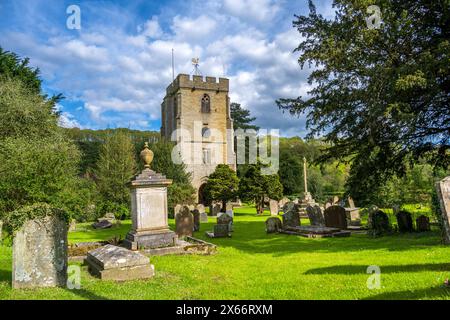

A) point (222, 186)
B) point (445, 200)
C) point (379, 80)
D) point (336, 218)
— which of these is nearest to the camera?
point (445, 200)

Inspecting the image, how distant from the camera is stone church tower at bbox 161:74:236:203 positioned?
3731 cm

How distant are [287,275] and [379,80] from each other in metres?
6.28

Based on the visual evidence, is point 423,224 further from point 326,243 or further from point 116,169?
point 116,169

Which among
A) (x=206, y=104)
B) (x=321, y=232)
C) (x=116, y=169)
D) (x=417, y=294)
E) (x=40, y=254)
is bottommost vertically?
(x=321, y=232)

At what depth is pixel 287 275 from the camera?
683 cm

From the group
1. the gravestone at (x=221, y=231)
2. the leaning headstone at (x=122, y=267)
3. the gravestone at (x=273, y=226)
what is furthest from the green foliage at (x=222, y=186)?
the leaning headstone at (x=122, y=267)

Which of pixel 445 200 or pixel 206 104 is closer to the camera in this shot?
pixel 445 200

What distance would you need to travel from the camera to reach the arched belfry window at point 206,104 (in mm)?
39125

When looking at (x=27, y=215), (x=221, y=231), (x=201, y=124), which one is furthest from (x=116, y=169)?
(x=27, y=215)

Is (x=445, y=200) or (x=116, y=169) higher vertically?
(x=116, y=169)

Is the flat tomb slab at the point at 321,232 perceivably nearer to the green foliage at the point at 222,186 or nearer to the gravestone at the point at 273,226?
the gravestone at the point at 273,226

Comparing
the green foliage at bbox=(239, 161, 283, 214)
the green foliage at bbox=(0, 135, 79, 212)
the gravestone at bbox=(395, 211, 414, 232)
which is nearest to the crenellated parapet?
the green foliage at bbox=(239, 161, 283, 214)

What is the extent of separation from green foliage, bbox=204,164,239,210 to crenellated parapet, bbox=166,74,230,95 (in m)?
11.0

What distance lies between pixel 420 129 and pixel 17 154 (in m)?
15.1
